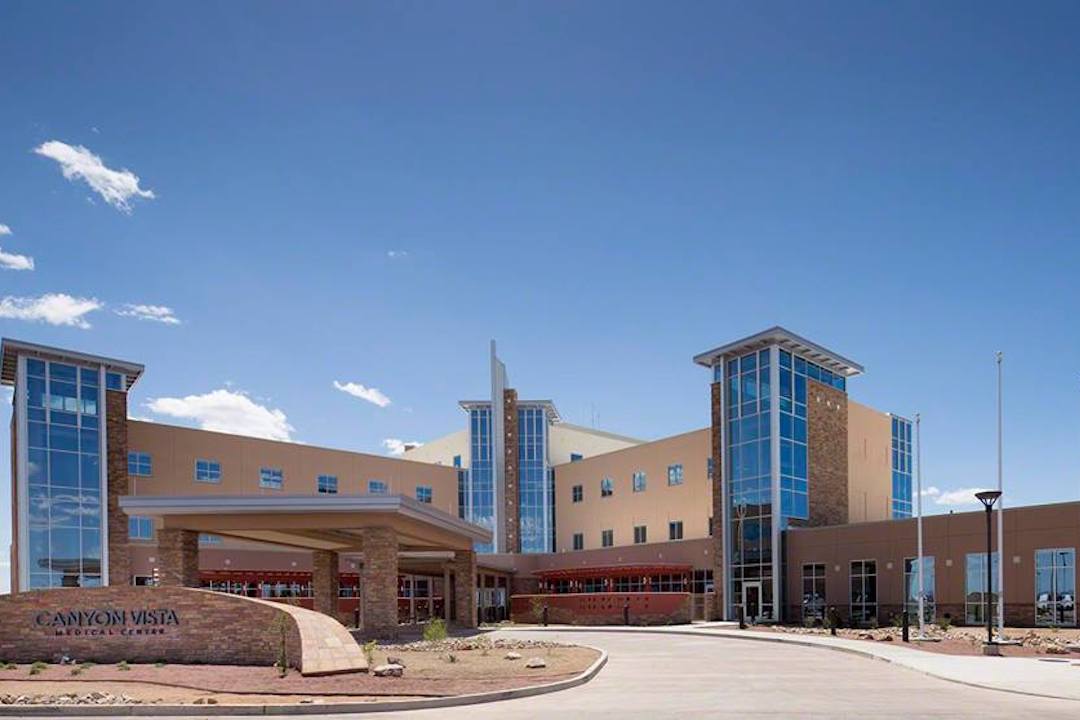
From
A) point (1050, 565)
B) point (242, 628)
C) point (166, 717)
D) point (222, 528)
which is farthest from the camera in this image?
point (1050, 565)

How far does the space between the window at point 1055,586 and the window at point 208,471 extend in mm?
41999

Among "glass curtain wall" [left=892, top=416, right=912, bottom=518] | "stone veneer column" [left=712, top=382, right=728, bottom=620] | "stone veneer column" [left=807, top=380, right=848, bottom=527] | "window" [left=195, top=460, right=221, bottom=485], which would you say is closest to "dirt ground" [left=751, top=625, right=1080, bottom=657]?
"stone veneer column" [left=712, top=382, right=728, bottom=620]

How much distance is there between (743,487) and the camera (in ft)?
168

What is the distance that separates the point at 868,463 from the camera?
58031 mm

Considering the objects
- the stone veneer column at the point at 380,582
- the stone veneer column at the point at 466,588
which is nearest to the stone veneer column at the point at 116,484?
the stone veneer column at the point at 466,588

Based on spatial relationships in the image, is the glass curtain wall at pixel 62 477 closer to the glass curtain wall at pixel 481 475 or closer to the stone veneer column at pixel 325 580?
the stone veneer column at pixel 325 580

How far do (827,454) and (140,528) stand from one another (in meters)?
36.5

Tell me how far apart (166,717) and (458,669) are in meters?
7.72

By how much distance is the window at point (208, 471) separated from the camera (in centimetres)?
5575

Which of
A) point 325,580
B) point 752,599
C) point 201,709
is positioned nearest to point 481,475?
point 752,599

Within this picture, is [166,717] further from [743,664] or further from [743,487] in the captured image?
[743,487]

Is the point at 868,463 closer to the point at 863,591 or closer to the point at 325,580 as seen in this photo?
the point at 863,591

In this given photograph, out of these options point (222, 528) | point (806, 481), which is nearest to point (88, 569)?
point (222, 528)

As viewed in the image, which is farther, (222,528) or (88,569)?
(88,569)
